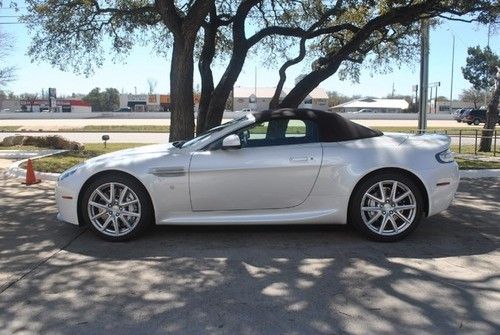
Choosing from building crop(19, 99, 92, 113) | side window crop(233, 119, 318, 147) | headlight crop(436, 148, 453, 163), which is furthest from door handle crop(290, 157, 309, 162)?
building crop(19, 99, 92, 113)

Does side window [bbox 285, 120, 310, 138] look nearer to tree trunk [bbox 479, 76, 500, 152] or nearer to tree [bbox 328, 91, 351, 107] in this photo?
tree trunk [bbox 479, 76, 500, 152]

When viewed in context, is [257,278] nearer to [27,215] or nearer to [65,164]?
[27,215]

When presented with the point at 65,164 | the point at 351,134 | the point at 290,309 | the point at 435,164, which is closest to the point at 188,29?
the point at 65,164

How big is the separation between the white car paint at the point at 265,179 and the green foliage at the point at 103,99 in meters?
121

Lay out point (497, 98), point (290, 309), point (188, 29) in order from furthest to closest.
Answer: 1. point (497, 98)
2. point (188, 29)
3. point (290, 309)

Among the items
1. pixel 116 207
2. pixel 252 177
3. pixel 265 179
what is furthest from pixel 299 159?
pixel 116 207

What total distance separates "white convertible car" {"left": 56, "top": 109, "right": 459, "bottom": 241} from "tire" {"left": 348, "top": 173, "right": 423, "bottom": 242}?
0.01m

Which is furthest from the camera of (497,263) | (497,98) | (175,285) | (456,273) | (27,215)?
(497,98)

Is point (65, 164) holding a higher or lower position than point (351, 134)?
lower

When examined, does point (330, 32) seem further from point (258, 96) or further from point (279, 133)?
point (258, 96)

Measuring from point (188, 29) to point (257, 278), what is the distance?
6834 millimetres

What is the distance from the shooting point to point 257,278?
466 cm

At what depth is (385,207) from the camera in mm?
5793

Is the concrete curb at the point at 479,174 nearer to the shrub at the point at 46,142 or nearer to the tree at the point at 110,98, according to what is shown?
the shrub at the point at 46,142
